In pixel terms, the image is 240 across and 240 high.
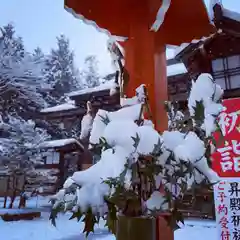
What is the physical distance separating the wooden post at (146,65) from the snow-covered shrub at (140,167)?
23.7 inches

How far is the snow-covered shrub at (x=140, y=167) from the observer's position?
90 cm

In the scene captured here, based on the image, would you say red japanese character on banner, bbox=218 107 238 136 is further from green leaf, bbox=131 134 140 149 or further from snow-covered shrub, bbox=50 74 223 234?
green leaf, bbox=131 134 140 149

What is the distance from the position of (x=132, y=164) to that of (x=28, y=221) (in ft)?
25.5

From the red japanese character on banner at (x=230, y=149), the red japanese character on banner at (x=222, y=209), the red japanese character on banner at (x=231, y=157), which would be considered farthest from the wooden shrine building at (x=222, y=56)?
the red japanese character on banner at (x=222, y=209)

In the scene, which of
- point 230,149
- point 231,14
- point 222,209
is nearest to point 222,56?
point 231,14

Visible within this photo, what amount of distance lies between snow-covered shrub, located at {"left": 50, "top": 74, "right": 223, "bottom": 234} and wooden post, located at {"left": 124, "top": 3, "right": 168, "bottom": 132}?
602mm

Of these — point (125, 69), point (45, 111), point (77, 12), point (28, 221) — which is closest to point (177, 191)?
point (125, 69)

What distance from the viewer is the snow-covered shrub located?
902mm

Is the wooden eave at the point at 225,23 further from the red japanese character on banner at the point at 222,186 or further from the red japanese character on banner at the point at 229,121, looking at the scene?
the red japanese character on banner at the point at 222,186

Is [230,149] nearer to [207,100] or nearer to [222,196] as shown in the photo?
[222,196]

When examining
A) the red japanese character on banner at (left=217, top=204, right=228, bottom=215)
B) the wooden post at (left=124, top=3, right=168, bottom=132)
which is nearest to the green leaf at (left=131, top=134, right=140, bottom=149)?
the wooden post at (left=124, top=3, right=168, bottom=132)

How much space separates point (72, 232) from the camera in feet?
21.1

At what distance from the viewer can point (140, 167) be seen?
3.18 ft

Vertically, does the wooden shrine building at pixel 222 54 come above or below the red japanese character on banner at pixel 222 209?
above
